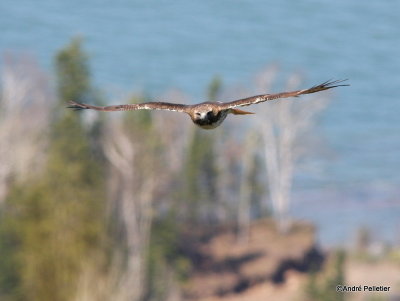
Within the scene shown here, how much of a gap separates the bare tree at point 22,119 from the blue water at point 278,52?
825 cm

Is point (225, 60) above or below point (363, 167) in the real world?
above

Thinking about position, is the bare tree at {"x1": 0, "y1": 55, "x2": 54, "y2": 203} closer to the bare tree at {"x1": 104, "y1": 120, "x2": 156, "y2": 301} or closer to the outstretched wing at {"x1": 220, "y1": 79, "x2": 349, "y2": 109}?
the bare tree at {"x1": 104, "y1": 120, "x2": 156, "y2": 301}

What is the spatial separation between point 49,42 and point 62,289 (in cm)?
7204

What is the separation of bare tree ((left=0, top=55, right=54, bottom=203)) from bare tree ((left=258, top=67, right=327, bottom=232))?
992 centimetres

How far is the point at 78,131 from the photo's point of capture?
5591 cm

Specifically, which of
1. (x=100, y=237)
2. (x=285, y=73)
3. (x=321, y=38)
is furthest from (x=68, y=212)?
(x=321, y=38)

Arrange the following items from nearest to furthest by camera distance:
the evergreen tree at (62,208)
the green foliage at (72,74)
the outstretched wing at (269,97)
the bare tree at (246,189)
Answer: the outstretched wing at (269,97) → the evergreen tree at (62,208) → the green foliage at (72,74) → the bare tree at (246,189)

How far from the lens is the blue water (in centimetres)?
7350

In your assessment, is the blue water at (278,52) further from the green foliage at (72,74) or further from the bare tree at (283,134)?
the green foliage at (72,74)

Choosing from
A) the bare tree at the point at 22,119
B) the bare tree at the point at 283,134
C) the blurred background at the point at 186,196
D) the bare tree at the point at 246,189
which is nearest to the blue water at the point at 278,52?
the blurred background at the point at 186,196

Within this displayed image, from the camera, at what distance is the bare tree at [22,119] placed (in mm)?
57625

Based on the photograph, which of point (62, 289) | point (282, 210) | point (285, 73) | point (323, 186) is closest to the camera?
point (62, 289)

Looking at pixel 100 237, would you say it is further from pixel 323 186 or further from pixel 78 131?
pixel 323 186

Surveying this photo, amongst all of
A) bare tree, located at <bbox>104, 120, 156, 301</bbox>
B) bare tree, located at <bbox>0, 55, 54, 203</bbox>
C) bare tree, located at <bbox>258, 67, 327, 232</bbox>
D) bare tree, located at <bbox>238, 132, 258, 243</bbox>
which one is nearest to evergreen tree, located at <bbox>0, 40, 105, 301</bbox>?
bare tree, located at <bbox>104, 120, 156, 301</bbox>
